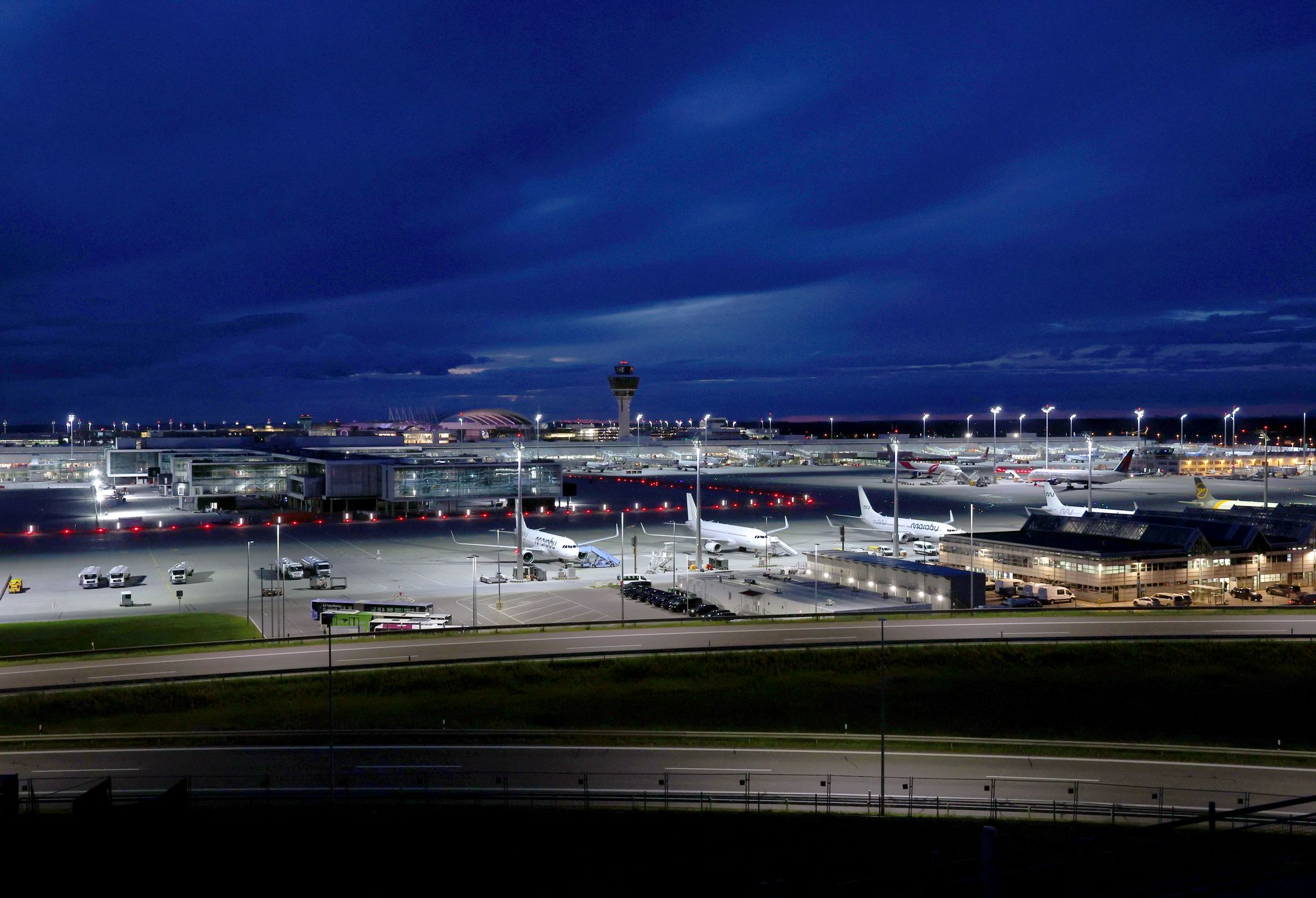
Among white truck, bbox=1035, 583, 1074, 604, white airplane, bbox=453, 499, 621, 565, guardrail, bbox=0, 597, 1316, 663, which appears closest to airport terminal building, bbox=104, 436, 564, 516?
white airplane, bbox=453, 499, 621, 565

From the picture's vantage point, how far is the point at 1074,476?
12719cm

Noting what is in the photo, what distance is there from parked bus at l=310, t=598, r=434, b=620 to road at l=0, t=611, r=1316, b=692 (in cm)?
390

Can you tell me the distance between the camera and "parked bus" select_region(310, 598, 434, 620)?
4372 cm

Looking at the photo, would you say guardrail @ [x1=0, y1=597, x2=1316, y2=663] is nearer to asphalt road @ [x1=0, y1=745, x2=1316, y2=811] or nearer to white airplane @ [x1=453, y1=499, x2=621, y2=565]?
asphalt road @ [x1=0, y1=745, x2=1316, y2=811]

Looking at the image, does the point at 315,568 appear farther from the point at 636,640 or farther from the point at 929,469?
the point at 929,469

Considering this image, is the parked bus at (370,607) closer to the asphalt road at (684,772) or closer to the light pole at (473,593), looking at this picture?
the light pole at (473,593)

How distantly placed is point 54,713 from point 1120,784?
33641mm

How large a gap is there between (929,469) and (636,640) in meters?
110

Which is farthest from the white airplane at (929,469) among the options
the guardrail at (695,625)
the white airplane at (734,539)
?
the guardrail at (695,625)

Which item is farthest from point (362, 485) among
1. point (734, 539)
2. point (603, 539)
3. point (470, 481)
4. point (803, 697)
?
point (803, 697)

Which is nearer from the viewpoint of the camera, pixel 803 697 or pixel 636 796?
pixel 636 796

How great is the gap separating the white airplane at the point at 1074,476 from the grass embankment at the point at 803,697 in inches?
3661

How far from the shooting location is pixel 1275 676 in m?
35.1

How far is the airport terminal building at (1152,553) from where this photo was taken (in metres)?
51.2
